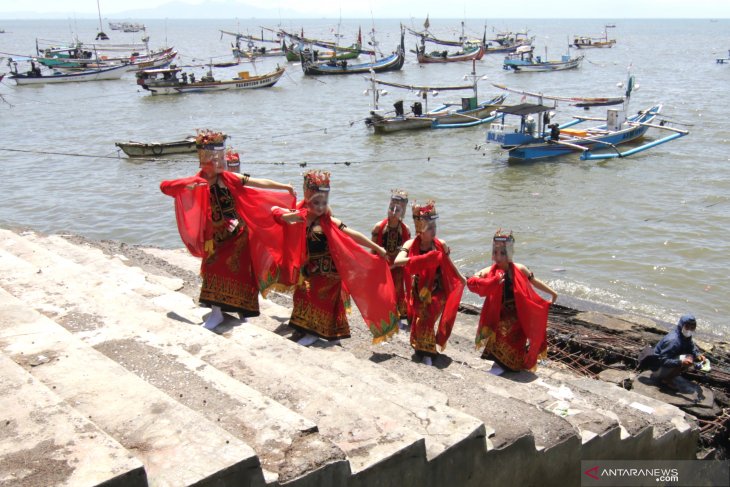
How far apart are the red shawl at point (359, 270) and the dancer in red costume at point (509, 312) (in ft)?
2.18

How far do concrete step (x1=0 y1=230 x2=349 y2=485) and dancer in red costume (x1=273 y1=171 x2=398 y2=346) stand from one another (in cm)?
97

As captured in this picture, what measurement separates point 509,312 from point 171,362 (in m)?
2.73

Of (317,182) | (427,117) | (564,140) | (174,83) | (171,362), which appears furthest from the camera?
(174,83)

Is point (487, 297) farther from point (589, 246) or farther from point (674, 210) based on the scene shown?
point (674, 210)

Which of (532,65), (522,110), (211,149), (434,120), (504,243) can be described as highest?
(211,149)

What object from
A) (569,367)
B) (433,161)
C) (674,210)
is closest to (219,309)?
(569,367)

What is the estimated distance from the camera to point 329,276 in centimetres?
567

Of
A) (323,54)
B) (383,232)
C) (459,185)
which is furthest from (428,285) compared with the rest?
(323,54)

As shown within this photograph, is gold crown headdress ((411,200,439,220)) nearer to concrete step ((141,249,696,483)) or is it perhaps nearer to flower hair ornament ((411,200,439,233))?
flower hair ornament ((411,200,439,233))

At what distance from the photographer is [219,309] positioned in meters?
5.77

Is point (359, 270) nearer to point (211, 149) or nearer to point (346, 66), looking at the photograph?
point (211, 149)

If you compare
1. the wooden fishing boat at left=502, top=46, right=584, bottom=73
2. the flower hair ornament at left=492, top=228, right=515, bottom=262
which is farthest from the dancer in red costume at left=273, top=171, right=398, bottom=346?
the wooden fishing boat at left=502, top=46, right=584, bottom=73

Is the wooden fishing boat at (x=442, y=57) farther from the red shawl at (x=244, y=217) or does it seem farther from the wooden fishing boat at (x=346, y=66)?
the red shawl at (x=244, y=217)

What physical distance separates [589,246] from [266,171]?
33.0 feet
